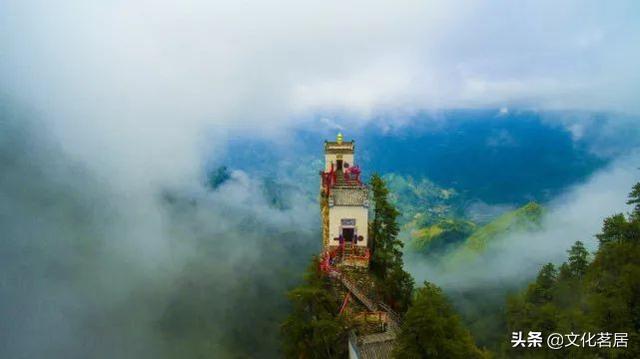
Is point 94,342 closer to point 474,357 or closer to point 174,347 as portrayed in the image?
point 174,347

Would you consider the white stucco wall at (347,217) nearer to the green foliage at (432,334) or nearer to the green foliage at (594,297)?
the green foliage at (594,297)

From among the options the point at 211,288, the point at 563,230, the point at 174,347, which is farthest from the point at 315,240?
the point at 563,230

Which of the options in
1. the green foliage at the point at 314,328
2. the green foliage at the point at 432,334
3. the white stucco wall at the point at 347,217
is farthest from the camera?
the white stucco wall at the point at 347,217

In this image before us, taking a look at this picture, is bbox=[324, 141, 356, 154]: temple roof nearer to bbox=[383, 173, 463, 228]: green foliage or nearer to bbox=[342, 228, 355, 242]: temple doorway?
bbox=[342, 228, 355, 242]: temple doorway

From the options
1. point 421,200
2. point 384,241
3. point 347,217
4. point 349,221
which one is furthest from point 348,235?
point 421,200

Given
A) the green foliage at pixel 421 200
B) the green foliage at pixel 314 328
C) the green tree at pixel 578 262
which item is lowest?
the green foliage at pixel 314 328

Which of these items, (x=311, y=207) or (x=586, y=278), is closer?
(x=586, y=278)

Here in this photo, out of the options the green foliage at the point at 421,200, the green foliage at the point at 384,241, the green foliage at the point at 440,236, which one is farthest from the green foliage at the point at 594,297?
the green foliage at the point at 421,200
